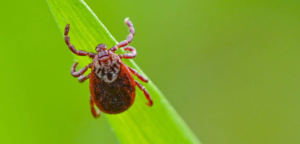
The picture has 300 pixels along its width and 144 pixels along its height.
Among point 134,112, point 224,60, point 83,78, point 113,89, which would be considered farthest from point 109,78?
point 224,60

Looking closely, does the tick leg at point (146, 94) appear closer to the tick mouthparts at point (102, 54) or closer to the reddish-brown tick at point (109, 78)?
the reddish-brown tick at point (109, 78)

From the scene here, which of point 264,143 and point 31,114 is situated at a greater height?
point 31,114

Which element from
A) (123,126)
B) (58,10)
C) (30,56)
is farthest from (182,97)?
(58,10)

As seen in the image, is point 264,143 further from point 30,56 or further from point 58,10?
Answer: point 58,10

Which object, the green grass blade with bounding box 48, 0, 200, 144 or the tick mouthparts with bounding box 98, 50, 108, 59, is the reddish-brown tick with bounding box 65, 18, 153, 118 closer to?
the tick mouthparts with bounding box 98, 50, 108, 59

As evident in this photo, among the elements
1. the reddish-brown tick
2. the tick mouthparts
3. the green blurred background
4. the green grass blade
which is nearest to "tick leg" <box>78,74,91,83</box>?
the reddish-brown tick

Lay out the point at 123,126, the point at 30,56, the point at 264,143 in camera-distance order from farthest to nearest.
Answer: the point at 264,143 → the point at 30,56 → the point at 123,126

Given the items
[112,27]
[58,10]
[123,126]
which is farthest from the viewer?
[112,27]

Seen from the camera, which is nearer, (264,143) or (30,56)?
(30,56)

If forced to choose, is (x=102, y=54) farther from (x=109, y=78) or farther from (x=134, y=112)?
(x=134, y=112)
